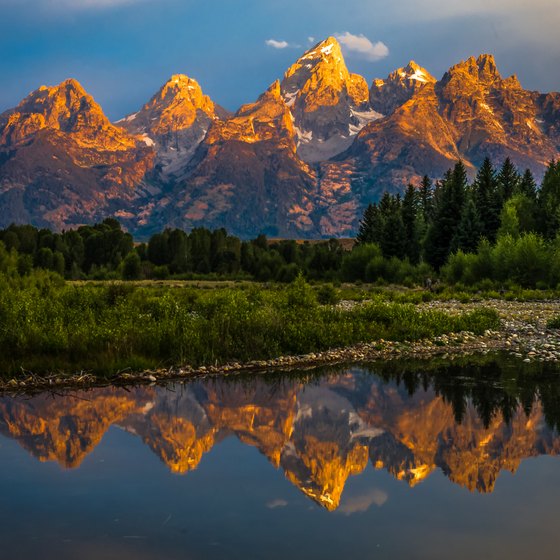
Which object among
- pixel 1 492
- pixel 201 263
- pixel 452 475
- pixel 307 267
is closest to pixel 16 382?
pixel 1 492

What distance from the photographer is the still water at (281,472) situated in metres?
9.10

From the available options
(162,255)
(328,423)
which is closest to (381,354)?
(328,423)

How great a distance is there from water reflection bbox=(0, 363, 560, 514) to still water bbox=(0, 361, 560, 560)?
5cm

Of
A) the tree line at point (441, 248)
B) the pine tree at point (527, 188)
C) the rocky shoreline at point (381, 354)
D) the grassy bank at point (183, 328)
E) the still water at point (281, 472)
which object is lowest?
the still water at point (281, 472)

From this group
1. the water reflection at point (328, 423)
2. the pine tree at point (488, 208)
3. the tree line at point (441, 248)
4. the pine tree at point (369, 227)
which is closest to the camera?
the water reflection at point (328, 423)

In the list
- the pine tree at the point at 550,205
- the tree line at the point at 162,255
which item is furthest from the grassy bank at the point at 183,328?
the tree line at the point at 162,255

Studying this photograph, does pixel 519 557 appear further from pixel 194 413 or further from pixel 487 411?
pixel 194 413

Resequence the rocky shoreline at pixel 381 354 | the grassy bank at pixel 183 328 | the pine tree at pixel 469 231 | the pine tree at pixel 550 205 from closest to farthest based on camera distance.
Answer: the rocky shoreline at pixel 381 354, the grassy bank at pixel 183 328, the pine tree at pixel 550 205, the pine tree at pixel 469 231

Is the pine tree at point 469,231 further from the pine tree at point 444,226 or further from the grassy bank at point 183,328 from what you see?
the grassy bank at point 183,328

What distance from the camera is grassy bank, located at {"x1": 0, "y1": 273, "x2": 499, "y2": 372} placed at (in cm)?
1941

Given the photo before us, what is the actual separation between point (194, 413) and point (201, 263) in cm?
11112

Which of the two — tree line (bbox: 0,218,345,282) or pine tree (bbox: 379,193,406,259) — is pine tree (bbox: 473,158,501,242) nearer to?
pine tree (bbox: 379,193,406,259)

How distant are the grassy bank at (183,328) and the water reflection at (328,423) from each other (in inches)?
81.0

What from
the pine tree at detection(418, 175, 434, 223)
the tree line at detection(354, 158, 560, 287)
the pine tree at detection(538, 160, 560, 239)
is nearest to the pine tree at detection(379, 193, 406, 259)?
the tree line at detection(354, 158, 560, 287)
